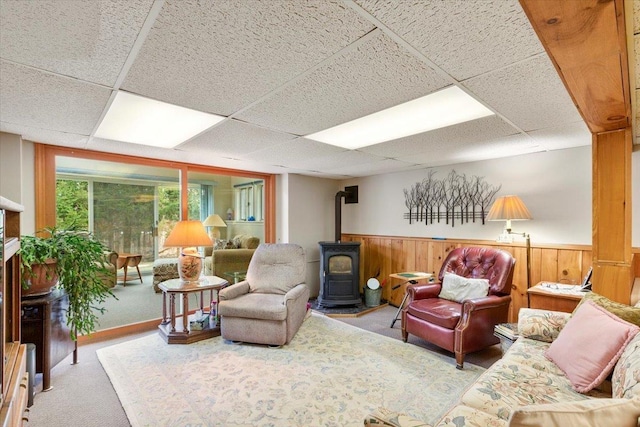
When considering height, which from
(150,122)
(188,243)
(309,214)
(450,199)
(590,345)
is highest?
(150,122)

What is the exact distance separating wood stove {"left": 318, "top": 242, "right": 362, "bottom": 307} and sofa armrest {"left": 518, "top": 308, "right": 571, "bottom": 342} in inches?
98.5

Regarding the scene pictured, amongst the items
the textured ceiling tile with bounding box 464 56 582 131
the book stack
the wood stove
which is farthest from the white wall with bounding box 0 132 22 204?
the book stack

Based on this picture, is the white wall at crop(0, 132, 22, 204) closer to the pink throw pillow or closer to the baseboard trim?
the baseboard trim

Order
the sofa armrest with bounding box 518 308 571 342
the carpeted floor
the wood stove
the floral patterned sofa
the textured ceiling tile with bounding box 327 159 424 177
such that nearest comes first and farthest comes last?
the floral patterned sofa → the carpeted floor → the sofa armrest with bounding box 518 308 571 342 → the textured ceiling tile with bounding box 327 159 424 177 → the wood stove

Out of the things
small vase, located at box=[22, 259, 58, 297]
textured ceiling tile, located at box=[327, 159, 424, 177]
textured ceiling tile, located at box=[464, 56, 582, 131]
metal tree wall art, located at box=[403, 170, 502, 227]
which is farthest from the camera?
textured ceiling tile, located at box=[327, 159, 424, 177]

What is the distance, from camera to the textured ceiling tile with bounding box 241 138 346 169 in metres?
3.01

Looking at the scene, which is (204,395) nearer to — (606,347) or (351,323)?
(351,323)

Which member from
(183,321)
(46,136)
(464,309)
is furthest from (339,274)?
(46,136)

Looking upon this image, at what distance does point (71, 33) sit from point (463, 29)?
1.53 meters

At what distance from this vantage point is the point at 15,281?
57.1 inches

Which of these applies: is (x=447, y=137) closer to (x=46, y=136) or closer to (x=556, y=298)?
(x=556, y=298)

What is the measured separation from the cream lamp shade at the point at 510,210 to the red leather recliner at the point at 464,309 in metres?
0.38

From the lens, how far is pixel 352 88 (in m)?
1.74

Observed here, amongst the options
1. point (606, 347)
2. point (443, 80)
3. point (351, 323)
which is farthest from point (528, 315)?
point (351, 323)
